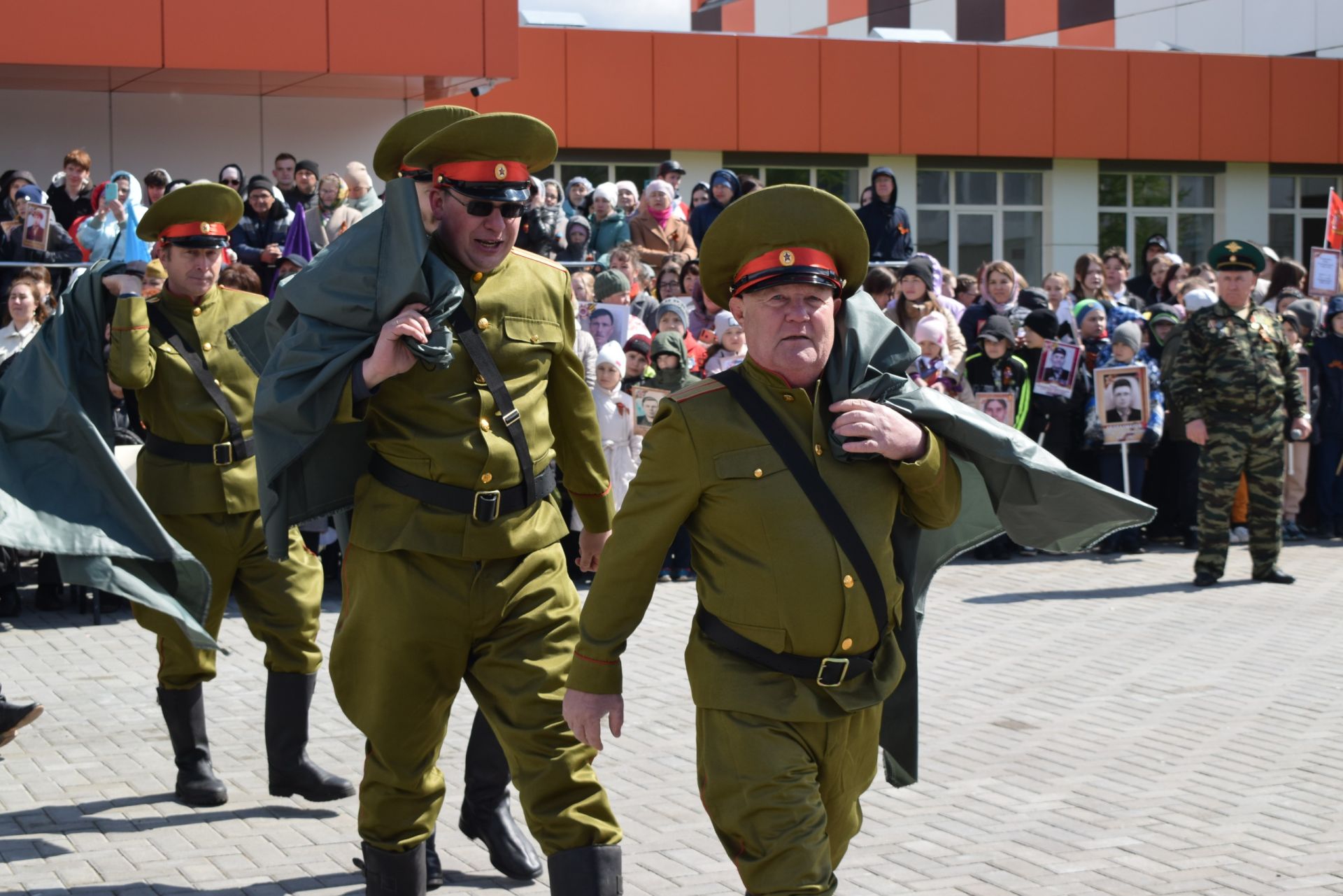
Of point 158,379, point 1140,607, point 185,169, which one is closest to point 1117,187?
point 185,169

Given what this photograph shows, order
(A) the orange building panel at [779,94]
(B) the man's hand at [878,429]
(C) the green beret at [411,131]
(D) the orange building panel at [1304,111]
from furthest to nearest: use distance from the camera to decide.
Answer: (D) the orange building panel at [1304,111] < (A) the orange building panel at [779,94] < (C) the green beret at [411,131] < (B) the man's hand at [878,429]

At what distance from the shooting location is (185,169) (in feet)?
61.5

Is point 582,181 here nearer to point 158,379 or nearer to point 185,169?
point 185,169

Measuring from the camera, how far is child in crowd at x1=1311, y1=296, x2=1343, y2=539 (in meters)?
14.2

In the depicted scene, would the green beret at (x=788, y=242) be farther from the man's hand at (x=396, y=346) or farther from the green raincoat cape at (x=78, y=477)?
the green raincoat cape at (x=78, y=477)

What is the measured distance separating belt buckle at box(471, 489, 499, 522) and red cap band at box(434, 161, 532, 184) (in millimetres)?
847

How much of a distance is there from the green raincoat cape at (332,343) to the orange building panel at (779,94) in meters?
21.5

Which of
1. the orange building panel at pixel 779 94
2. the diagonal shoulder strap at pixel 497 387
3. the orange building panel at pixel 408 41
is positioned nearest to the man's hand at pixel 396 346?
the diagonal shoulder strap at pixel 497 387

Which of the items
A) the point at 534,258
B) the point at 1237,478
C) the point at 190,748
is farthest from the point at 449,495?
the point at 1237,478

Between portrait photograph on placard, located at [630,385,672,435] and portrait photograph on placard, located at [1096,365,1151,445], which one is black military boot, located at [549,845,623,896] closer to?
portrait photograph on placard, located at [630,385,672,435]

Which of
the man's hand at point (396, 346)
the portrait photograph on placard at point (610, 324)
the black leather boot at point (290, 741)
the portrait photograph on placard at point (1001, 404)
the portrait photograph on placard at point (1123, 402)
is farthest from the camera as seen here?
the portrait photograph on placard at point (1123, 402)

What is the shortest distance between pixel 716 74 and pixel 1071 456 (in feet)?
44.1

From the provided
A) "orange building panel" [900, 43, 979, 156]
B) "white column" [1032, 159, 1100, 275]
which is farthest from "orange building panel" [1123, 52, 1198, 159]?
"orange building panel" [900, 43, 979, 156]

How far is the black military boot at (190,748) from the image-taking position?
635cm
